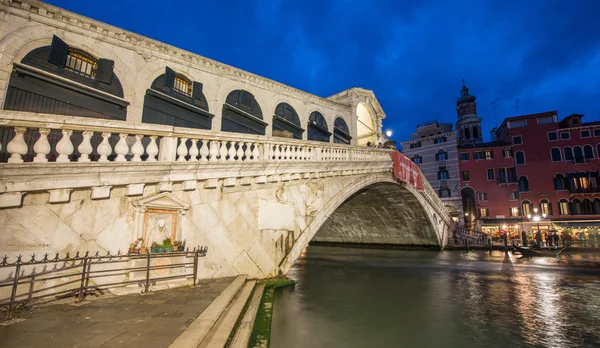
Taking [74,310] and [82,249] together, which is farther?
[82,249]

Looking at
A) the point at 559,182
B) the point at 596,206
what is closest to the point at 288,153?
the point at 559,182

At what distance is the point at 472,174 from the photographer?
3484cm

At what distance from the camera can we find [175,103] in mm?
10055

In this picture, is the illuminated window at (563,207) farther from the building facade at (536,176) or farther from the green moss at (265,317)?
the green moss at (265,317)

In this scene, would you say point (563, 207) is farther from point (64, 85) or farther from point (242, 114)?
point (64, 85)

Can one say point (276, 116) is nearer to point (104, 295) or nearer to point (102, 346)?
point (104, 295)

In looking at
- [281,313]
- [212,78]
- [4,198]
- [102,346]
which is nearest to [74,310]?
[102,346]

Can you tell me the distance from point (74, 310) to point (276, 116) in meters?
10.9

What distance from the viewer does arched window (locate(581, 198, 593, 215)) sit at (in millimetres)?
29344

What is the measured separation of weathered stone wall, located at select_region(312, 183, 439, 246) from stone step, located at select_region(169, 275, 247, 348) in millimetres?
13031

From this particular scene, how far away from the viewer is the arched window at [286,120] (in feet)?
45.2

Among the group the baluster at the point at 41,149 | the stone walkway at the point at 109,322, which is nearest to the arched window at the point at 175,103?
the baluster at the point at 41,149

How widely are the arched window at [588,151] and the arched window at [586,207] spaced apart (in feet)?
15.3

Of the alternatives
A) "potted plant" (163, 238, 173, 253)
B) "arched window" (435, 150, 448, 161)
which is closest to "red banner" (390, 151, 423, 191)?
"potted plant" (163, 238, 173, 253)
